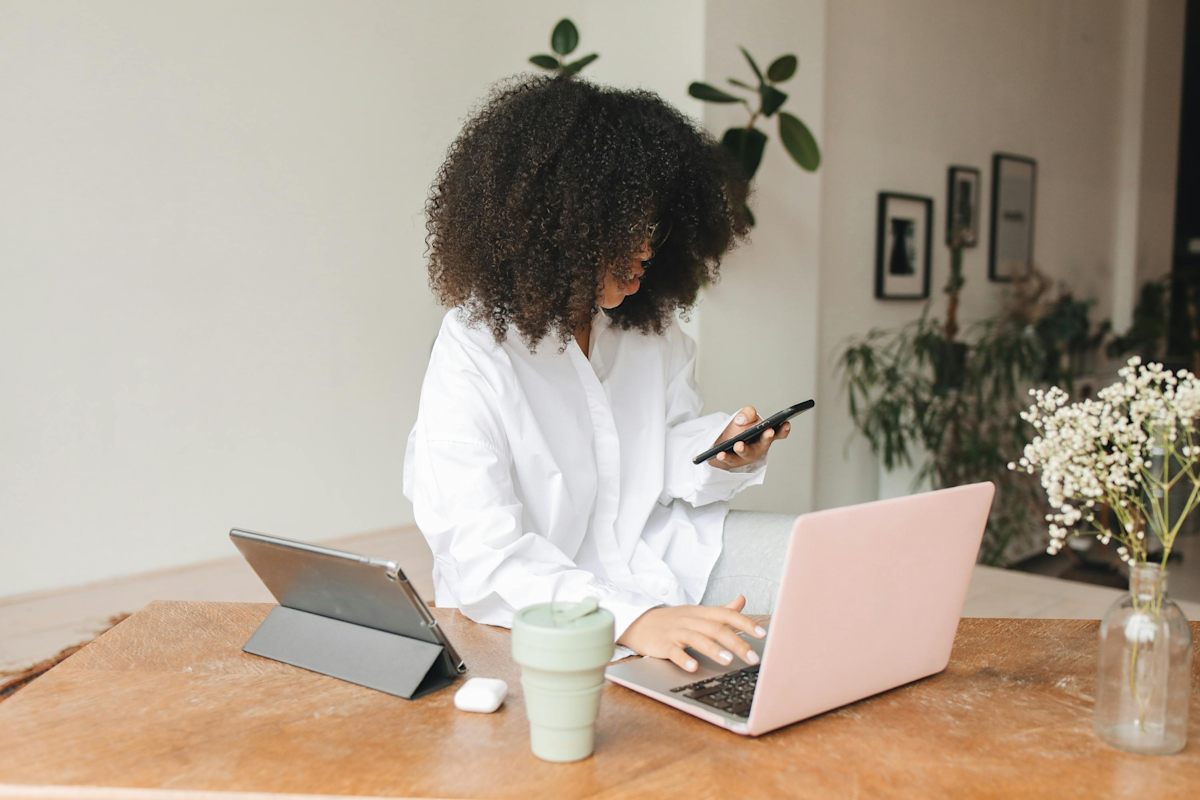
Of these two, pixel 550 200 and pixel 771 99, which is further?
pixel 771 99

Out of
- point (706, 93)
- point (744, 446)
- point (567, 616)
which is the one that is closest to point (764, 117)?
point (706, 93)

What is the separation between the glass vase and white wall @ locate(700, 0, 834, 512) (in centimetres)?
260

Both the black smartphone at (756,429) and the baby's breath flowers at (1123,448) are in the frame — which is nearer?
the baby's breath flowers at (1123,448)

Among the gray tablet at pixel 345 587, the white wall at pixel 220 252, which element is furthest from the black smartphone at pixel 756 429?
the white wall at pixel 220 252

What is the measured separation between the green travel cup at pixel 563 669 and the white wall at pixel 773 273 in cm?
266

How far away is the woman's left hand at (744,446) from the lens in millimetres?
1515

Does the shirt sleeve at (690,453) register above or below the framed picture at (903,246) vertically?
below

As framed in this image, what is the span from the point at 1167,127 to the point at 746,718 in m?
5.83

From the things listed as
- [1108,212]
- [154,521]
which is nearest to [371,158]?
[154,521]

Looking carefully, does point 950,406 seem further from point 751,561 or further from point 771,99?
point 751,561

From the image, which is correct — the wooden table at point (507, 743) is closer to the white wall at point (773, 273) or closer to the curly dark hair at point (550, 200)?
the curly dark hair at point (550, 200)

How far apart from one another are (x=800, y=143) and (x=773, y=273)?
19.3 inches

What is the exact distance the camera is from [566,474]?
1560 millimetres

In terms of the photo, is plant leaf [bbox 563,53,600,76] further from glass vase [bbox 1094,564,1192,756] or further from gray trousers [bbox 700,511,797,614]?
glass vase [bbox 1094,564,1192,756]
